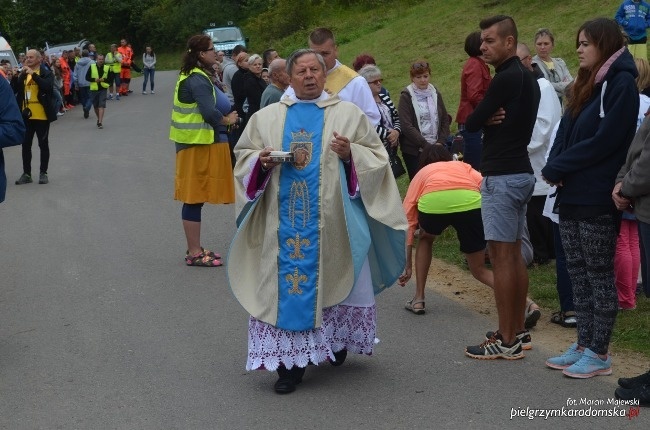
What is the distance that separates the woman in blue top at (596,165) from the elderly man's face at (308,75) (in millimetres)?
1429

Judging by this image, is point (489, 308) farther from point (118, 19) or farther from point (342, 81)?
point (118, 19)

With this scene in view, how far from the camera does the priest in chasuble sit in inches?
232

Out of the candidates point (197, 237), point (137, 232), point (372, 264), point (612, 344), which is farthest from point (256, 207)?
point (137, 232)

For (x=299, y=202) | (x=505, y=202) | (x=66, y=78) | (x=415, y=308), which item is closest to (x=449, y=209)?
(x=415, y=308)

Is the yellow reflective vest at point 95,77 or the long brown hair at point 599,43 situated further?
the yellow reflective vest at point 95,77

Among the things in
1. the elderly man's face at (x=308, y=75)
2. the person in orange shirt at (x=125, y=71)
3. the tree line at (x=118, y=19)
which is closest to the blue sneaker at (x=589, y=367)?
the elderly man's face at (x=308, y=75)

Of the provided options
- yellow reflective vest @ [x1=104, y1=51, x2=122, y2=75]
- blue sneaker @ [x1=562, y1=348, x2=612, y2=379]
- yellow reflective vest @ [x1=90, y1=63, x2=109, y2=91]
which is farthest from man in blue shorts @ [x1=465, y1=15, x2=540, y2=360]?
yellow reflective vest @ [x1=104, y1=51, x2=122, y2=75]

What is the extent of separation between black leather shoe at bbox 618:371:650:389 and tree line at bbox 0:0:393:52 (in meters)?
51.8

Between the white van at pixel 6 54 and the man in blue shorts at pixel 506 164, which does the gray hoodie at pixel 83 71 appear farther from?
the man in blue shorts at pixel 506 164

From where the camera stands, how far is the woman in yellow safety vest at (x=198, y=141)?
934cm

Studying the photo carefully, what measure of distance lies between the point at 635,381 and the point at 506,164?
58.5 inches

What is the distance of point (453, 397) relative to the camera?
18.6 feet

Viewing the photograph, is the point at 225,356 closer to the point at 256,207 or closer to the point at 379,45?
the point at 256,207

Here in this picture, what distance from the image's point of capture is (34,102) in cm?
1497
